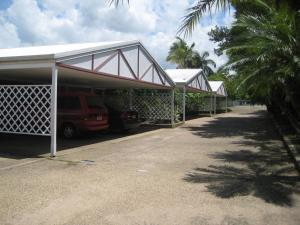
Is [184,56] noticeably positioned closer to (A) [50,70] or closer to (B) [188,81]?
(B) [188,81]

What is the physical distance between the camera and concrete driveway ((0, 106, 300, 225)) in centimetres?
520

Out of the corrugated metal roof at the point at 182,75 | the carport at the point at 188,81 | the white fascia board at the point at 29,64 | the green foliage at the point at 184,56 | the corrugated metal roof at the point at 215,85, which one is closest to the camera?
the white fascia board at the point at 29,64

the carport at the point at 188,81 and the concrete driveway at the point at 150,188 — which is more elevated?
the carport at the point at 188,81

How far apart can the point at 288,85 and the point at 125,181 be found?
298 inches

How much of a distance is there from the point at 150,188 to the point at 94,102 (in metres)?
7.67

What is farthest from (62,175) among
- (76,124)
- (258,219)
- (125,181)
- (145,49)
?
(145,49)

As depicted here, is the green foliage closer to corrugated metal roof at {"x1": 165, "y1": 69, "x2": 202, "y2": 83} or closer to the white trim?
corrugated metal roof at {"x1": 165, "y1": 69, "x2": 202, "y2": 83}

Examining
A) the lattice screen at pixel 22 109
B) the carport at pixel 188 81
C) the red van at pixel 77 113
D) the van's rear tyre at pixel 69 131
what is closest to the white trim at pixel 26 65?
the lattice screen at pixel 22 109

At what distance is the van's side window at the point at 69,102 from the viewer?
44.0 ft

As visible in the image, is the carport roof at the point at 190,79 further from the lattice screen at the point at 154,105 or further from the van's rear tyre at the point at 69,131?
the van's rear tyre at the point at 69,131

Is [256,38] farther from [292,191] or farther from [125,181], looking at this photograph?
[125,181]

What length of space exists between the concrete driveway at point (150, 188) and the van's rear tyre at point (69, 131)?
2.34 metres

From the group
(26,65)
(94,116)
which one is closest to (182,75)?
(94,116)

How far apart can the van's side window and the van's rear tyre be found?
2.37ft
